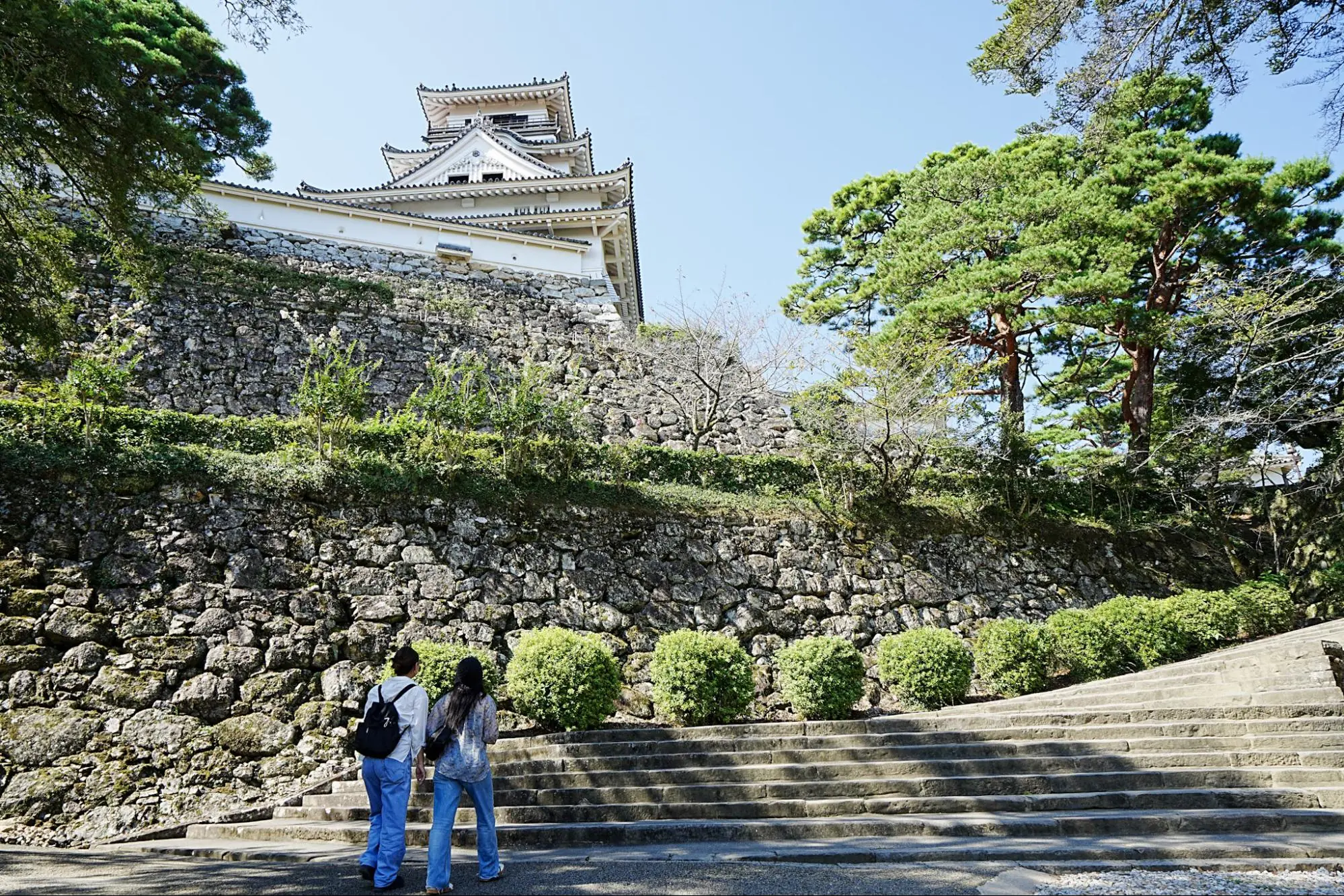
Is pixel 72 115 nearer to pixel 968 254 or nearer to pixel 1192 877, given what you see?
pixel 1192 877

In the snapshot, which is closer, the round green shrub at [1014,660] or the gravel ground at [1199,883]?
the gravel ground at [1199,883]

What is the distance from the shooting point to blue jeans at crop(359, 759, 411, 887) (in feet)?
15.5

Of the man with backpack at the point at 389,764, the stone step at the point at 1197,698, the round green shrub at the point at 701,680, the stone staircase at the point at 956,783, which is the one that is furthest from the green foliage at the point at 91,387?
the stone step at the point at 1197,698

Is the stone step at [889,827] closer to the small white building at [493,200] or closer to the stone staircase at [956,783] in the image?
the stone staircase at [956,783]

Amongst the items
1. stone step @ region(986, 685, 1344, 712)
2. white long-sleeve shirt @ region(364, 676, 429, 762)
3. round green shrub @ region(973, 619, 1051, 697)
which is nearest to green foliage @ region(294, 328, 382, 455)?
white long-sleeve shirt @ region(364, 676, 429, 762)

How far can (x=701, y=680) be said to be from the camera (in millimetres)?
8320

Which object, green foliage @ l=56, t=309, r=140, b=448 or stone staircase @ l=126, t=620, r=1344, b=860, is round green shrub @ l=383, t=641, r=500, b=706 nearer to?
stone staircase @ l=126, t=620, r=1344, b=860

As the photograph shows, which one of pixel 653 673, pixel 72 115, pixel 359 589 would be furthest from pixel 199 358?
pixel 653 673

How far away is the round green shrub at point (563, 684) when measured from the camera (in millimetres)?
7973

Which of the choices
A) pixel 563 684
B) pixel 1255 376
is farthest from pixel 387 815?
pixel 1255 376

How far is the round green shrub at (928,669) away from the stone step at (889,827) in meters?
2.72

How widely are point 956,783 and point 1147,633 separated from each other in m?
5.35

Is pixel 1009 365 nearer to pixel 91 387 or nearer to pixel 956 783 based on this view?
pixel 956 783

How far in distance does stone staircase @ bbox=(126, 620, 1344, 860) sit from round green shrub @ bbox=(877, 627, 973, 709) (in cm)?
62
